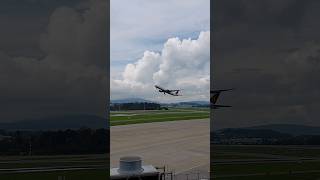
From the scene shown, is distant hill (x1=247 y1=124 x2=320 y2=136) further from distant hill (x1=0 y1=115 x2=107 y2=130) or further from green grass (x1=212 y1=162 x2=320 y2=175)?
distant hill (x1=0 y1=115 x2=107 y2=130)

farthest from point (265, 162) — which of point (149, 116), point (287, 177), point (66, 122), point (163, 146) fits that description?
point (149, 116)

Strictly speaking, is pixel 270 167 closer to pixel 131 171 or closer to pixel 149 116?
pixel 131 171

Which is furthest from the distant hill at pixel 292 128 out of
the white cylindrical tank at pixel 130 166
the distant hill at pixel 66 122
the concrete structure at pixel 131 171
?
the distant hill at pixel 66 122

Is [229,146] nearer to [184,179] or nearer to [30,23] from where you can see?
[184,179]

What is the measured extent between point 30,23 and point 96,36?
1.20m

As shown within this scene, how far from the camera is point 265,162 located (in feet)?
28.6

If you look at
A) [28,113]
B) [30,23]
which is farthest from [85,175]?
[30,23]

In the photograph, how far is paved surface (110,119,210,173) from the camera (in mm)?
12031

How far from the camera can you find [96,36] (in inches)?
279

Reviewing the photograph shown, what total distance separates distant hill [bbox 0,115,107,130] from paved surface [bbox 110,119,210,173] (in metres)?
2.69

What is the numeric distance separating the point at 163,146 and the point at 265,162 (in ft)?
21.3

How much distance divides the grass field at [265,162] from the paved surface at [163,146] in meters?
2.61

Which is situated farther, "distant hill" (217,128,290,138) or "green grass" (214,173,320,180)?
"green grass" (214,173,320,180)

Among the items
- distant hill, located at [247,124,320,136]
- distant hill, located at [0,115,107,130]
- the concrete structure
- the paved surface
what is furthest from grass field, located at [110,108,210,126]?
distant hill, located at [0,115,107,130]
